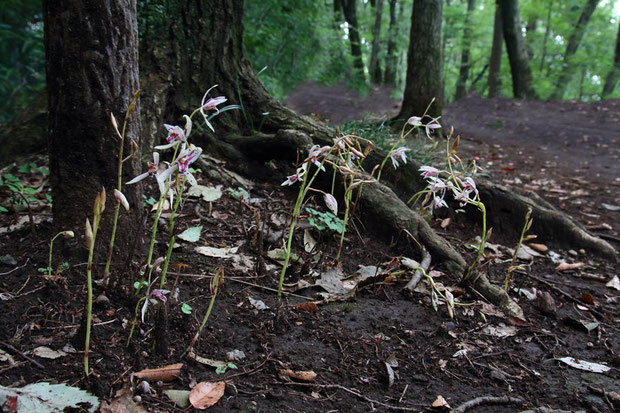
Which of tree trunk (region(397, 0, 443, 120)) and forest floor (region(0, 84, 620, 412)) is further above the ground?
tree trunk (region(397, 0, 443, 120))

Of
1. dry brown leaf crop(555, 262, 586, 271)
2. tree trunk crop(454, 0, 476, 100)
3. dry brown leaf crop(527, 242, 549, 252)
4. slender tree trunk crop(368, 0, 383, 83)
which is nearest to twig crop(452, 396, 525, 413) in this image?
dry brown leaf crop(555, 262, 586, 271)

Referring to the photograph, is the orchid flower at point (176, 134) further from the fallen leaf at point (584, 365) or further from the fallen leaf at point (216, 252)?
the fallen leaf at point (584, 365)

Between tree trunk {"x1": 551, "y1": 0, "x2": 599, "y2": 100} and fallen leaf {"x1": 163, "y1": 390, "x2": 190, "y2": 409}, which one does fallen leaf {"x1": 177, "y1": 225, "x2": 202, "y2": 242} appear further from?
tree trunk {"x1": 551, "y1": 0, "x2": 599, "y2": 100}

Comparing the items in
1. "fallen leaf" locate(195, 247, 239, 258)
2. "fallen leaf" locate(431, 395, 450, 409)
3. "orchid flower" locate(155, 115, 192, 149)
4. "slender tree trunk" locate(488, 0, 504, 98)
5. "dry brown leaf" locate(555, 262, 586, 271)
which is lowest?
"dry brown leaf" locate(555, 262, 586, 271)

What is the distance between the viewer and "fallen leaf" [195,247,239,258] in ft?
8.14

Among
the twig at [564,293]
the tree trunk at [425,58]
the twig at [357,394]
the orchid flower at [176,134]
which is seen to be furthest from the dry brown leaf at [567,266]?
the tree trunk at [425,58]

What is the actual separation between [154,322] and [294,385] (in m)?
0.57

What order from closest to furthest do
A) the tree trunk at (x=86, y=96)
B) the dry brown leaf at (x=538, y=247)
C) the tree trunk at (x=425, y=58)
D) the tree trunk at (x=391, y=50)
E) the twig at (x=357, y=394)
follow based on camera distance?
the twig at (x=357, y=394) < the tree trunk at (x=86, y=96) < the dry brown leaf at (x=538, y=247) < the tree trunk at (x=425, y=58) < the tree trunk at (x=391, y=50)

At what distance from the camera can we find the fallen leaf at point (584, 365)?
212 centimetres

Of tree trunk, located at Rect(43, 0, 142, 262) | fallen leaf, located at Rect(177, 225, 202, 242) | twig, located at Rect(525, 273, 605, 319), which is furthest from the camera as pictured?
twig, located at Rect(525, 273, 605, 319)

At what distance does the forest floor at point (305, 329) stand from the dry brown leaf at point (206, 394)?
18 millimetres

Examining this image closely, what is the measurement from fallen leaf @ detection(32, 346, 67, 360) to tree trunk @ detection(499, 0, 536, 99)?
13230 millimetres

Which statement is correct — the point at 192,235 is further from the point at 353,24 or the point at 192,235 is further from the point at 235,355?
the point at 353,24

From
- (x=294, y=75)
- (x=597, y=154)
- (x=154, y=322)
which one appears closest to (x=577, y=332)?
(x=154, y=322)
